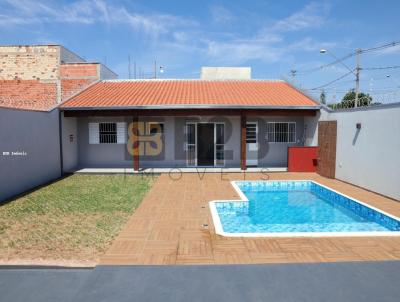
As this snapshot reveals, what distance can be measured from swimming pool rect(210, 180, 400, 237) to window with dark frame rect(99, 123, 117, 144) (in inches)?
295

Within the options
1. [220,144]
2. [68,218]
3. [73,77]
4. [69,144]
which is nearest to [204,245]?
[68,218]

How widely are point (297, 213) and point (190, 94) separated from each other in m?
9.28

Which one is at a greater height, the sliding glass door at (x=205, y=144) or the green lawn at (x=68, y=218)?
the sliding glass door at (x=205, y=144)

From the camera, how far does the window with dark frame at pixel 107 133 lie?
54.1 ft

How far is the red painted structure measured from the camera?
48.9 ft

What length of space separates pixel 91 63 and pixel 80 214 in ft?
44.1

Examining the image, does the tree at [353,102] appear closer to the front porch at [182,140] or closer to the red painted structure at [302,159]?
the front porch at [182,140]

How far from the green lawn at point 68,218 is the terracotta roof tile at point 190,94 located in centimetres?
442

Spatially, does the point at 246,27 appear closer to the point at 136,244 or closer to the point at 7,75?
the point at 7,75

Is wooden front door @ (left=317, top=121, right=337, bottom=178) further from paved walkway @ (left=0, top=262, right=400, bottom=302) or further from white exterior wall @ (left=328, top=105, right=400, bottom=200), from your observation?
paved walkway @ (left=0, top=262, right=400, bottom=302)

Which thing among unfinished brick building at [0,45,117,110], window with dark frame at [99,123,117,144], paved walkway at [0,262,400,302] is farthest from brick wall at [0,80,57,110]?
paved walkway at [0,262,400,302]

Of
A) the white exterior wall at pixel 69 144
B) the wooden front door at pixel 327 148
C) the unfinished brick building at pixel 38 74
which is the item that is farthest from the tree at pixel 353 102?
the unfinished brick building at pixel 38 74

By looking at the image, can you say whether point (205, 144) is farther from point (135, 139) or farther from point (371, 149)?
point (371, 149)

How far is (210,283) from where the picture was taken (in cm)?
441
